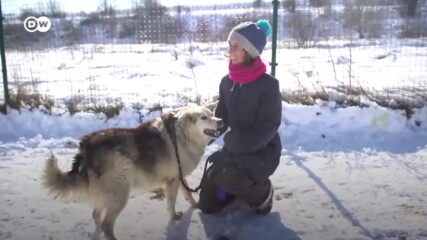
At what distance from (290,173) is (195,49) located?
6.62 metres

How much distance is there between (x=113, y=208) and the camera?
3.14 meters

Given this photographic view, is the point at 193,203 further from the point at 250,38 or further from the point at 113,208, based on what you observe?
the point at 250,38

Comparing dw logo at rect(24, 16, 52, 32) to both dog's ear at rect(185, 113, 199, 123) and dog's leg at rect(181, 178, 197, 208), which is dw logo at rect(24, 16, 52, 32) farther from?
dog's leg at rect(181, 178, 197, 208)

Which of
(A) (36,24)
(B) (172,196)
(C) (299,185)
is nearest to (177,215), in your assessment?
(B) (172,196)

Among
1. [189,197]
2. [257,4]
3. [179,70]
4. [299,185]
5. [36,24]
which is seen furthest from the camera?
[179,70]

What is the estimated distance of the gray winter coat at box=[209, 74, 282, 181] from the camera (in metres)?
3.38

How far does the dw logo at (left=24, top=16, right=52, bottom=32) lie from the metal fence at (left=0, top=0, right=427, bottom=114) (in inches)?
2.8

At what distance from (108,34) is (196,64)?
2.30m

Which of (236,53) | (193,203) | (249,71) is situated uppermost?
(236,53)

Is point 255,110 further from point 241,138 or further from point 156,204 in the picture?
point 156,204

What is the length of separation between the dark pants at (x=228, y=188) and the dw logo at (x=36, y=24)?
20.5 feet

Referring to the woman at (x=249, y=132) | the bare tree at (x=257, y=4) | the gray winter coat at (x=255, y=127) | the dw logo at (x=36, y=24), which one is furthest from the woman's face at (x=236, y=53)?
the dw logo at (x=36, y=24)

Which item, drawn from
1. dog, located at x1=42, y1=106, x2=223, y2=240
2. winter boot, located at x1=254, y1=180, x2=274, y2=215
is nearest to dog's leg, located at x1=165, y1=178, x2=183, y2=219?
dog, located at x1=42, y1=106, x2=223, y2=240

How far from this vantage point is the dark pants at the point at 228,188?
340 cm
